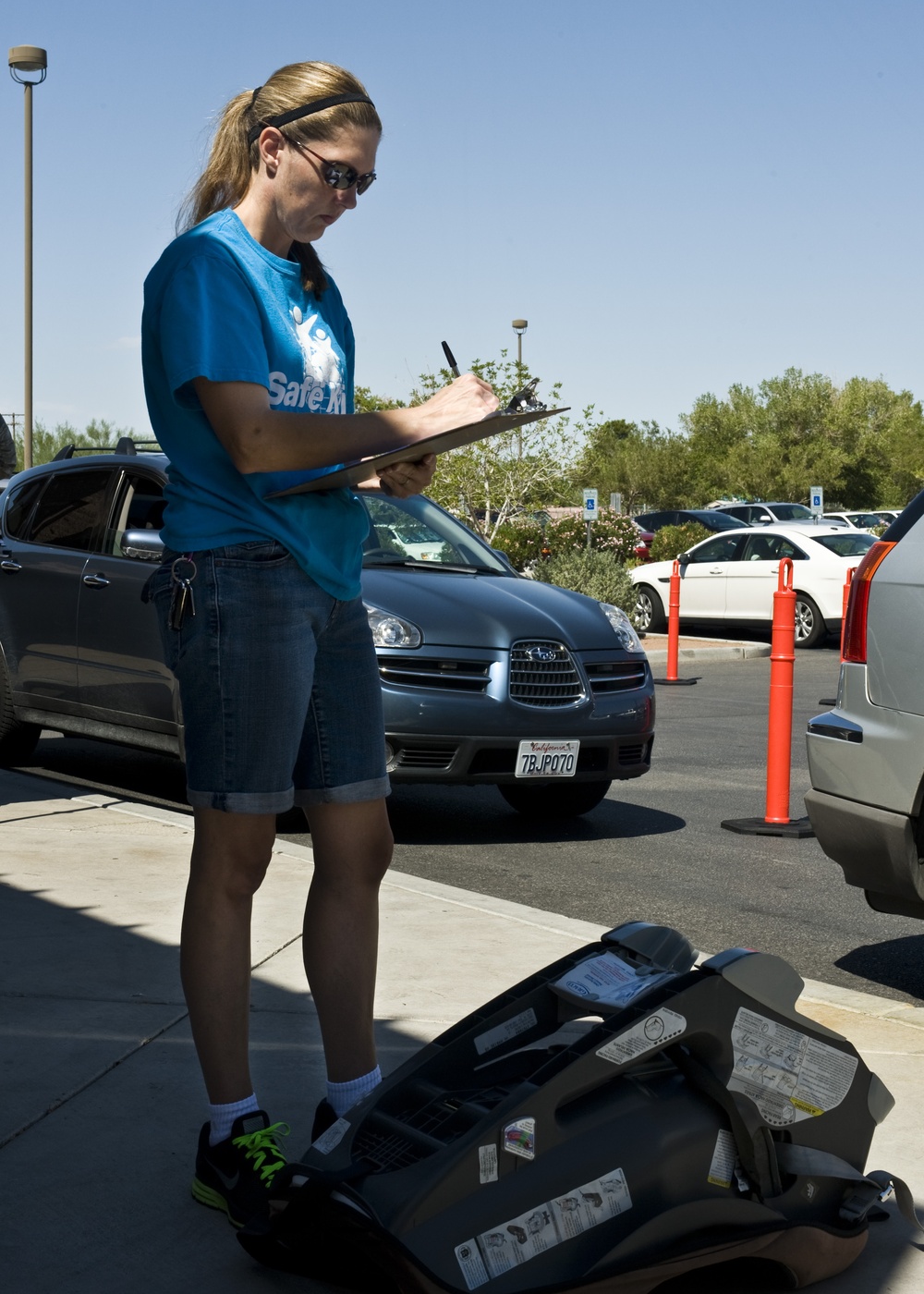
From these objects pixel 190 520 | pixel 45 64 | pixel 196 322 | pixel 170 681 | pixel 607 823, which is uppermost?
pixel 45 64

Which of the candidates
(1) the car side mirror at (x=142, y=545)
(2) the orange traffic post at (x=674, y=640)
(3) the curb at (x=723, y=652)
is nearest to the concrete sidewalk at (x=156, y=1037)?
(1) the car side mirror at (x=142, y=545)

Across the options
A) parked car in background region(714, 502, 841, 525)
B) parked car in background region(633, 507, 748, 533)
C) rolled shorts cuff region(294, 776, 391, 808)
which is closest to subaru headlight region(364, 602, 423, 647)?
rolled shorts cuff region(294, 776, 391, 808)

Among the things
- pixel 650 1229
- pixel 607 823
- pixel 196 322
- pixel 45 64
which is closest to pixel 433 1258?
pixel 650 1229

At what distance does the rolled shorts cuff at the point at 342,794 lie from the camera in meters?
2.74

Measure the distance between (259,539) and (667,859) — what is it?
4.12 metres

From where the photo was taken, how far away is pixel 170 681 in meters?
6.73

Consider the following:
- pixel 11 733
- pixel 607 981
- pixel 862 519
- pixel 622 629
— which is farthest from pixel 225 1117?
pixel 862 519

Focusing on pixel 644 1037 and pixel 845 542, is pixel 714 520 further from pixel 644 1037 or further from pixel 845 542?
pixel 644 1037

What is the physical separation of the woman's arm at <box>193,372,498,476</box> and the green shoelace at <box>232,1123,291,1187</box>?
1.13 m

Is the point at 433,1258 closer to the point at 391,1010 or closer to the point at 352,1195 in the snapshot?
the point at 352,1195

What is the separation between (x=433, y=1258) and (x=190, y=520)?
1249 mm

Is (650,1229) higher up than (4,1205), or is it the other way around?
(650,1229)

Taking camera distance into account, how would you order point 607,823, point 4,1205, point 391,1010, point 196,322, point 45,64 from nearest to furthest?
point 196,322
point 4,1205
point 391,1010
point 607,823
point 45,64

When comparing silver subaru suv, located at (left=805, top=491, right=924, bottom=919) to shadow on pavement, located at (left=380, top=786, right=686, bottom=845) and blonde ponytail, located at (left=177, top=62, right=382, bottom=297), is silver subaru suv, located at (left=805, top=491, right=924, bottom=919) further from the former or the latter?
shadow on pavement, located at (left=380, top=786, right=686, bottom=845)
